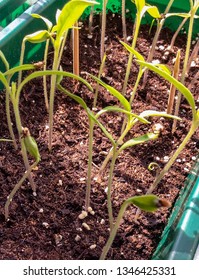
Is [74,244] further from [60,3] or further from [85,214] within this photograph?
[60,3]

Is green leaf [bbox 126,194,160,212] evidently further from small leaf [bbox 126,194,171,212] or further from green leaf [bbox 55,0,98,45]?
green leaf [bbox 55,0,98,45]

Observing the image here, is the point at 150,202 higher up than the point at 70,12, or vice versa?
the point at 70,12

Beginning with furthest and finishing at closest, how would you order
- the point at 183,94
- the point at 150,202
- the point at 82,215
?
the point at 82,215
the point at 183,94
the point at 150,202

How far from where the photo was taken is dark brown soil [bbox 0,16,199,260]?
35.8 inches

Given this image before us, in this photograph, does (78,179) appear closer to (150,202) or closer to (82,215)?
(82,215)

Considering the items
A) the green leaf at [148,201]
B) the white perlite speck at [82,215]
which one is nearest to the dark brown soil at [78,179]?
the white perlite speck at [82,215]

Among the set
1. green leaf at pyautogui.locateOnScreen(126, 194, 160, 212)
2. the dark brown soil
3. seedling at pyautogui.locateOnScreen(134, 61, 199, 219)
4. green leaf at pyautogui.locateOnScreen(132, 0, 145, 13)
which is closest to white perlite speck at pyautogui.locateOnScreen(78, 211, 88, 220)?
the dark brown soil

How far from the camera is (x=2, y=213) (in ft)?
3.07

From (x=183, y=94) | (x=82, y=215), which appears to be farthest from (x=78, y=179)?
(x=183, y=94)

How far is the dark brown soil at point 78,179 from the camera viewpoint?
910 mm

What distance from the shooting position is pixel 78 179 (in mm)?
1020

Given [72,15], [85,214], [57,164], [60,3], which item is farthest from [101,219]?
[60,3]

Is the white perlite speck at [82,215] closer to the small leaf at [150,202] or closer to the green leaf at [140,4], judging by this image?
the small leaf at [150,202]
